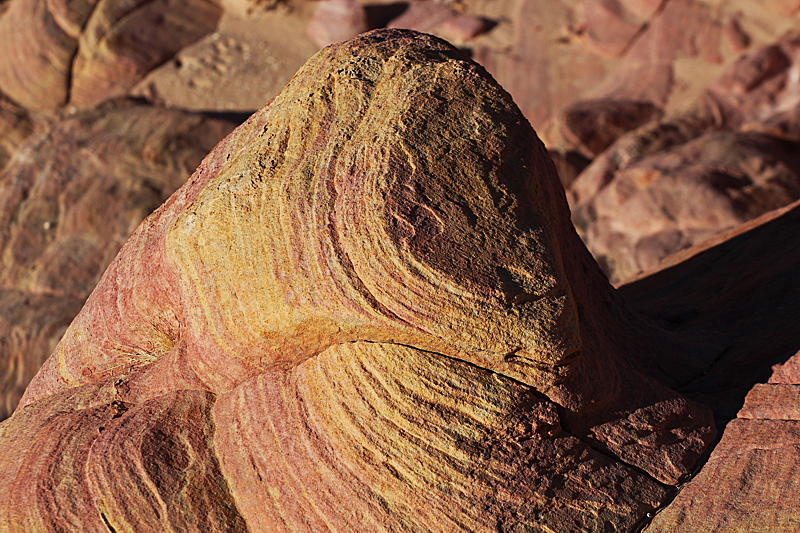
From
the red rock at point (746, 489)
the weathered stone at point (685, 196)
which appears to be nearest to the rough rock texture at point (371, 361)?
the red rock at point (746, 489)

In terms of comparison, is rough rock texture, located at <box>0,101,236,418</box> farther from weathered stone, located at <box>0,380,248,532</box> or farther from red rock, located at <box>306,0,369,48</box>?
Result: red rock, located at <box>306,0,369,48</box>

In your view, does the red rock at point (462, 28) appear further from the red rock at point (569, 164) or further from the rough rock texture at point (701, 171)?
the rough rock texture at point (701, 171)

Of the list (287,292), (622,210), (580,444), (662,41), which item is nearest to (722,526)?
(580,444)

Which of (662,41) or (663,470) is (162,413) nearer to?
(663,470)

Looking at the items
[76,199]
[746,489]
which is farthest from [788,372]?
[76,199]

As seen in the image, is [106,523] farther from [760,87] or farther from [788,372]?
[760,87]

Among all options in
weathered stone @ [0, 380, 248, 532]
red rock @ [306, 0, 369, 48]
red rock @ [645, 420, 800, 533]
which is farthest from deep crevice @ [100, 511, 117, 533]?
red rock @ [306, 0, 369, 48]
